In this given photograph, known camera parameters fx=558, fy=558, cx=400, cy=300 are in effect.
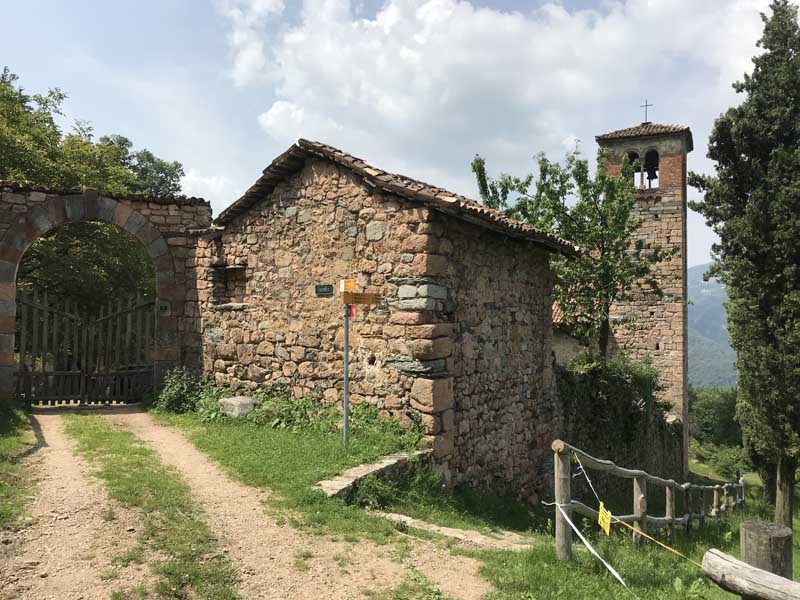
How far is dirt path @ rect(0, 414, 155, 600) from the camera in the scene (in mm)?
3639

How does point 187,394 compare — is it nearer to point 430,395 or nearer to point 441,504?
point 430,395

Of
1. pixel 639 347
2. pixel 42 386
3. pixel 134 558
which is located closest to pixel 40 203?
pixel 42 386

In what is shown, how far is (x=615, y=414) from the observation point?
12.6 m

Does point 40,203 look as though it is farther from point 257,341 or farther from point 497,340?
point 497,340

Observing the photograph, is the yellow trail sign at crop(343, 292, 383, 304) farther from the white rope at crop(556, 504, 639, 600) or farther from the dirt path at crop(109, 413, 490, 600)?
the white rope at crop(556, 504, 639, 600)

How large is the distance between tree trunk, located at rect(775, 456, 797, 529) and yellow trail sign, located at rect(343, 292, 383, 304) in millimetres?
10958

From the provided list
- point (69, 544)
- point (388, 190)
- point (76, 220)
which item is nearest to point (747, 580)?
point (69, 544)

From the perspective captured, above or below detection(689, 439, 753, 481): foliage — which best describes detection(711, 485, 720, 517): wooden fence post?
above

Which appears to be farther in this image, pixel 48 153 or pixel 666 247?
pixel 666 247

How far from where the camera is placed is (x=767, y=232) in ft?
38.4

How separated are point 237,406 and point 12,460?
3.02m

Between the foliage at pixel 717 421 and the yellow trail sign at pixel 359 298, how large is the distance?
3469 centimetres

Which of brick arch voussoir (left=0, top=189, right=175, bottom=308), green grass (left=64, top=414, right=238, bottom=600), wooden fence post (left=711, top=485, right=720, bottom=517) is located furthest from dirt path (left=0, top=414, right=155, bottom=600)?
wooden fence post (left=711, top=485, right=720, bottom=517)

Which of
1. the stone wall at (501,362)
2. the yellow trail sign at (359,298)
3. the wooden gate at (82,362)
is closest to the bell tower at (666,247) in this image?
the stone wall at (501,362)
